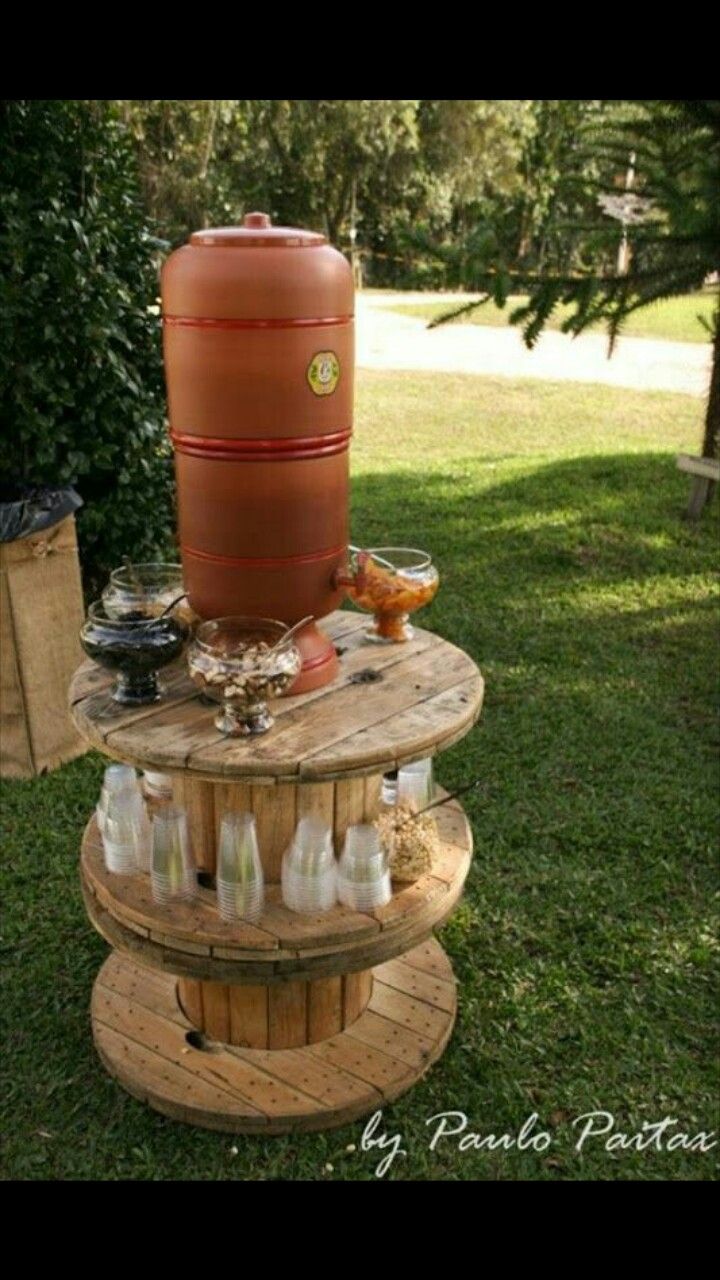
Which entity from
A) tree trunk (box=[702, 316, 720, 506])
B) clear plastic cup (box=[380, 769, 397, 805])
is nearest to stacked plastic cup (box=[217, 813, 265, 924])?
clear plastic cup (box=[380, 769, 397, 805])

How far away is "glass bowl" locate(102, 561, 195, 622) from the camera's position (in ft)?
8.90

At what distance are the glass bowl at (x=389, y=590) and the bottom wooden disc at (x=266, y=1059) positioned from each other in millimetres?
1046

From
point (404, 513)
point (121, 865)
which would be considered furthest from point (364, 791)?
point (404, 513)

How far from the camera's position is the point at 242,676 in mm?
2355

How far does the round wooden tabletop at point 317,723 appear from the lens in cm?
229

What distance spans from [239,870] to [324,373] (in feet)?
3.89

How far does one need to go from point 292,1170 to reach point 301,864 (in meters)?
0.77

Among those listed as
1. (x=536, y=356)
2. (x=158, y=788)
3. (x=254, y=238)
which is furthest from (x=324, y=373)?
(x=536, y=356)

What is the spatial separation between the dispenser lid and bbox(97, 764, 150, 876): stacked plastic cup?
51.1 inches

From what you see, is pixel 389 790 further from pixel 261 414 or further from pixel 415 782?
pixel 261 414

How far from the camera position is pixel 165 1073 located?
2738 mm

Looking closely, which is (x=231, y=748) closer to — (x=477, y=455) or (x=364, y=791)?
(x=364, y=791)

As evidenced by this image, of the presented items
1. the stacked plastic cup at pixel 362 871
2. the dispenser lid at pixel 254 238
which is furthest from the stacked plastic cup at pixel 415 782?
the dispenser lid at pixel 254 238

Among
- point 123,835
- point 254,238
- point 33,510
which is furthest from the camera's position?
point 33,510
